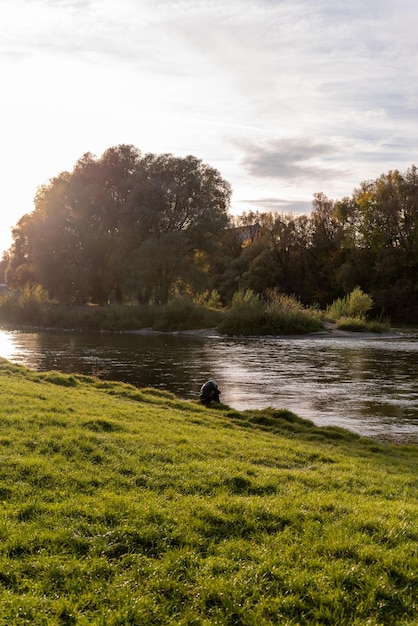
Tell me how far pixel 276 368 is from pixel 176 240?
3287 centimetres

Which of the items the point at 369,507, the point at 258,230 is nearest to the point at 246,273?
the point at 258,230

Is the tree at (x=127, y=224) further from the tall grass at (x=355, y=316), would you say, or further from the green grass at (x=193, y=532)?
the green grass at (x=193, y=532)

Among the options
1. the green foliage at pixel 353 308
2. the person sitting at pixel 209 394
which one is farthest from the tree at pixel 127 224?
the person sitting at pixel 209 394

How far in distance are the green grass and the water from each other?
694 centimetres

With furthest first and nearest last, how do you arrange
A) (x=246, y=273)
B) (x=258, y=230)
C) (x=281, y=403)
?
(x=258, y=230) → (x=246, y=273) → (x=281, y=403)

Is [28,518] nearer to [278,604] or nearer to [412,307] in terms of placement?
[278,604]

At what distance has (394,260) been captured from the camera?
70375 mm

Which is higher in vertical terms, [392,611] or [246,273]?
[246,273]

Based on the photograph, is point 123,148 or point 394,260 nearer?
point 123,148

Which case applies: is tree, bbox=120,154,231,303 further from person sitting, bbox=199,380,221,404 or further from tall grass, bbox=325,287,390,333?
person sitting, bbox=199,380,221,404

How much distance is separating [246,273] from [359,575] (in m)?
73.8

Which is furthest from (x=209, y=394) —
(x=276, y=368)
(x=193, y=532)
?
(x=193, y=532)

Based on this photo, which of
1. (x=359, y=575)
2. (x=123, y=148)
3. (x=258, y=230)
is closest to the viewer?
(x=359, y=575)

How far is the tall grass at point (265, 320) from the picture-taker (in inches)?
1890
